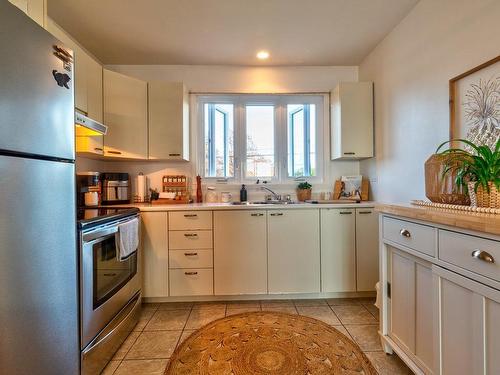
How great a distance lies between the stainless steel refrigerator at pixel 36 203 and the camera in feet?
2.89

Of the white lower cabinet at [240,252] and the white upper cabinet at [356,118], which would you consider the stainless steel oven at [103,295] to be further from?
the white upper cabinet at [356,118]

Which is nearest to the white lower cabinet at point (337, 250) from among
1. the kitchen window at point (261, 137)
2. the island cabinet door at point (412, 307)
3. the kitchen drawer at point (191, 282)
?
the kitchen window at point (261, 137)

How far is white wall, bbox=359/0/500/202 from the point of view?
1434mm

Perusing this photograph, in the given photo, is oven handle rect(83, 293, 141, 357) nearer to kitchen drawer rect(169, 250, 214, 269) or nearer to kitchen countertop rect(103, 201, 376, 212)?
kitchen drawer rect(169, 250, 214, 269)

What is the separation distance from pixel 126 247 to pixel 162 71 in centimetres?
208

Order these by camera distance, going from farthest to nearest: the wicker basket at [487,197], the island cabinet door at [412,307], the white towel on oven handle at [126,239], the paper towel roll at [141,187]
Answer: the paper towel roll at [141,187], the white towel on oven handle at [126,239], the island cabinet door at [412,307], the wicker basket at [487,197]

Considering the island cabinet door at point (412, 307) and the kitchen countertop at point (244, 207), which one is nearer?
the island cabinet door at point (412, 307)

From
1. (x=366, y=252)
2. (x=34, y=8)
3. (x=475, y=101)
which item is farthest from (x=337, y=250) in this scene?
(x=34, y=8)

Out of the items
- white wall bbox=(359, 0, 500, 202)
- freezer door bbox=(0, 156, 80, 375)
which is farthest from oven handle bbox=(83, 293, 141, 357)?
white wall bbox=(359, 0, 500, 202)

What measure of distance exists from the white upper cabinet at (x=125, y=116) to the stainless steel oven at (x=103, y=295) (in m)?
0.85

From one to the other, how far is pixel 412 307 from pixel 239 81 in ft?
8.71

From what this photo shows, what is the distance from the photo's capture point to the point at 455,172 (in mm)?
1270

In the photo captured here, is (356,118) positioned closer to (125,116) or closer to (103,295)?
(125,116)

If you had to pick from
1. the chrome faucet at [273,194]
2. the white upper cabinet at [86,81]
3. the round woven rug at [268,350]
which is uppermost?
the white upper cabinet at [86,81]
